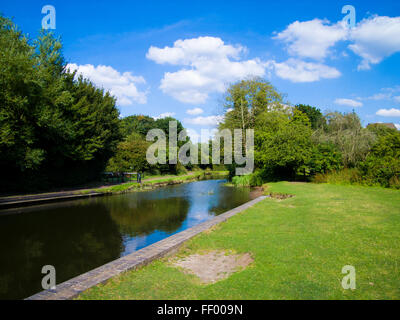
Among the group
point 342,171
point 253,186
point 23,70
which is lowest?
point 253,186

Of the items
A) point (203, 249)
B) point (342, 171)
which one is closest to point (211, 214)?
point (203, 249)

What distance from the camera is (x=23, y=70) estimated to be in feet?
45.4

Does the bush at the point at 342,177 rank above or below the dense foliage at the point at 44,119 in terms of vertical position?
below

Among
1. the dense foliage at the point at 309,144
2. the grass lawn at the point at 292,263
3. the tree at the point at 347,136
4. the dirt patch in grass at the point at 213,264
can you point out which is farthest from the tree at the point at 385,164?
the dirt patch in grass at the point at 213,264

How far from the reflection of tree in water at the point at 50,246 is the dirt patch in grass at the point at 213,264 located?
249cm

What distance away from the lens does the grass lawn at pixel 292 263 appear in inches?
142

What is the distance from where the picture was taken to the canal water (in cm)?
582

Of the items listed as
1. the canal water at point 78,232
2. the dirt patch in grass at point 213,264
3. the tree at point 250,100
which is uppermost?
the tree at point 250,100

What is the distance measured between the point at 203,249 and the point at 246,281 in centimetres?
196

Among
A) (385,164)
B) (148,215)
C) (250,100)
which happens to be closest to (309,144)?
(385,164)

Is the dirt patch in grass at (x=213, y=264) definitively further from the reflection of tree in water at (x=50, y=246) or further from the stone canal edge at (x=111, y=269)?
the reflection of tree in water at (x=50, y=246)

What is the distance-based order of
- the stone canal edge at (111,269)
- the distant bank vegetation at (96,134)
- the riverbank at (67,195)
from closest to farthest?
1. the stone canal edge at (111,269)
2. the riverbank at (67,195)
3. the distant bank vegetation at (96,134)

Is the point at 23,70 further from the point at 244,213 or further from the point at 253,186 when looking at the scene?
the point at 253,186

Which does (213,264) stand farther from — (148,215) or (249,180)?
(249,180)
